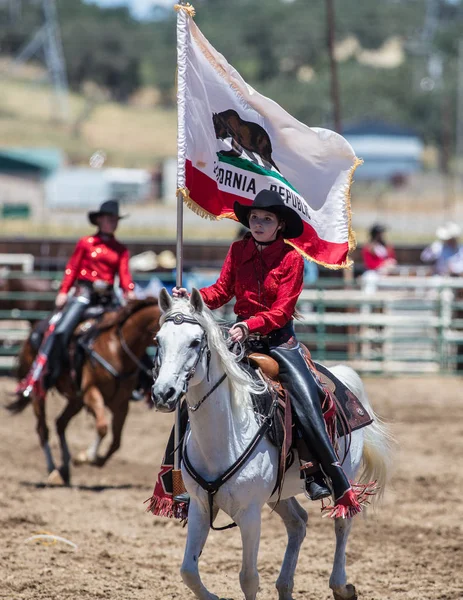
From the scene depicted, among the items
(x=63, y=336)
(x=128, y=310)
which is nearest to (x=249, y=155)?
(x=128, y=310)

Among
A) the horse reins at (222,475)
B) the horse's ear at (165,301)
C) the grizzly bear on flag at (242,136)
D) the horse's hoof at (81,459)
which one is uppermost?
the grizzly bear on flag at (242,136)

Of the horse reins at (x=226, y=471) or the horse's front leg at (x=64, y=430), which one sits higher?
the horse reins at (x=226, y=471)

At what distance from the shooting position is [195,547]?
4906mm

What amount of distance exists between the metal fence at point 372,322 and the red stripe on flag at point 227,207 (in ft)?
31.8

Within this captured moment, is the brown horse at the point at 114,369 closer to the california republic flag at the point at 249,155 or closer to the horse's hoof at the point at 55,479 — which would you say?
the horse's hoof at the point at 55,479

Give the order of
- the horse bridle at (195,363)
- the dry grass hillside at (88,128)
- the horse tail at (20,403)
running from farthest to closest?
the dry grass hillside at (88,128) < the horse tail at (20,403) < the horse bridle at (195,363)

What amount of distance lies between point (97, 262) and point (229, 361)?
4669mm

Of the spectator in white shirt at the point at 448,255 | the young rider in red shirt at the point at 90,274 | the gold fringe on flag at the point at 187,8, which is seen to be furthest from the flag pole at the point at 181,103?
the spectator in white shirt at the point at 448,255

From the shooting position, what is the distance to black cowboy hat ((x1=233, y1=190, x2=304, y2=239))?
205 inches

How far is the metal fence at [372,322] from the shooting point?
16.0 metres

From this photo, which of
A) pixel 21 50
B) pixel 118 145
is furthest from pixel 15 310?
pixel 21 50

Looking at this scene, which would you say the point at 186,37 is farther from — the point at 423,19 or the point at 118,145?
the point at 423,19

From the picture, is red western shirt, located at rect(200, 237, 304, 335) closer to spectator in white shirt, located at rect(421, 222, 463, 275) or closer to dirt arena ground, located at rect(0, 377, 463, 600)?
dirt arena ground, located at rect(0, 377, 463, 600)

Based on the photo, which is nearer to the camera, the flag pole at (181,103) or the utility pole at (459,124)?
the flag pole at (181,103)
